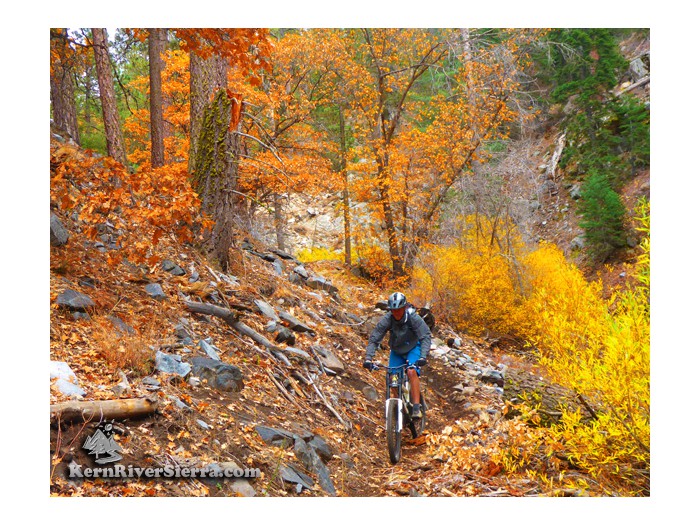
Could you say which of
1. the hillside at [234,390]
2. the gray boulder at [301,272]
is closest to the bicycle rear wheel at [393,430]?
the hillside at [234,390]

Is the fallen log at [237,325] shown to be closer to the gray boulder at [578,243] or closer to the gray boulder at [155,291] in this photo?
the gray boulder at [155,291]

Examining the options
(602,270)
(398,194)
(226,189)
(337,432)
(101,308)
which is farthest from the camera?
(398,194)

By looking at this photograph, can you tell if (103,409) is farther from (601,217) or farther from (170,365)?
(601,217)

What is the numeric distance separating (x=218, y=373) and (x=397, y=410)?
203 centimetres

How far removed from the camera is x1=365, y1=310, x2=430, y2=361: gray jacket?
19.6 feet

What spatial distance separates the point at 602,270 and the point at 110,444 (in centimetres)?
1110

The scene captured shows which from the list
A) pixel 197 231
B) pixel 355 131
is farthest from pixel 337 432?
pixel 355 131

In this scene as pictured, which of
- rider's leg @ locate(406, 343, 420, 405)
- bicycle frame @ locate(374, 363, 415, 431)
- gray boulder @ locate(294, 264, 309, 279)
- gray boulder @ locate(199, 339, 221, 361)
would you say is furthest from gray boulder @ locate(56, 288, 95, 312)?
gray boulder @ locate(294, 264, 309, 279)

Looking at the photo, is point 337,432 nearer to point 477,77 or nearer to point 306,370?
point 306,370

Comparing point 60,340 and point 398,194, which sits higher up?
point 398,194

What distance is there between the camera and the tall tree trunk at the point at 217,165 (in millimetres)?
8188

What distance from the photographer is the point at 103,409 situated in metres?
4.07

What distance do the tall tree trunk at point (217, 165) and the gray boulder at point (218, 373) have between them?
3184 mm
